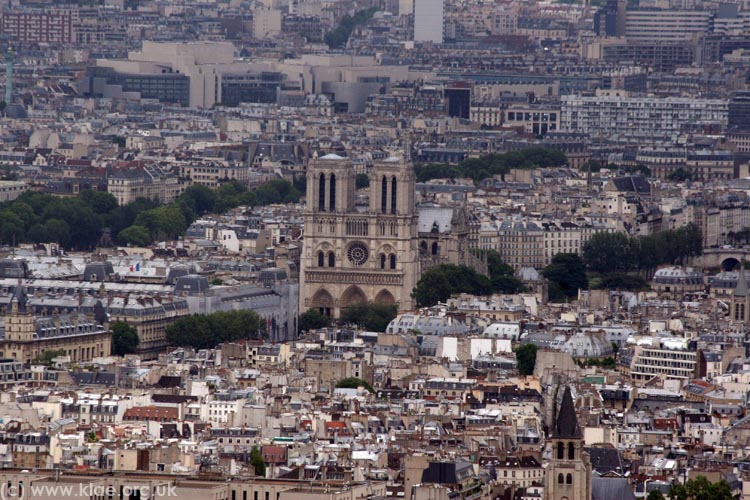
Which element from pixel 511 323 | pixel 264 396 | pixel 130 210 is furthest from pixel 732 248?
pixel 264 396

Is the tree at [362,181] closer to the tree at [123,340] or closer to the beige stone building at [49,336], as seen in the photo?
the tree at [123,340]

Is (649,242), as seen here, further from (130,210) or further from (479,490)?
(479,490)

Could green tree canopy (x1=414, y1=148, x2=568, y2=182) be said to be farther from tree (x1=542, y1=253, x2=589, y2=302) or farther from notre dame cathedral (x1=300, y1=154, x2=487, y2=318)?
notre dame cathedral (x1=300, y1=154, x2=487, y2=318)

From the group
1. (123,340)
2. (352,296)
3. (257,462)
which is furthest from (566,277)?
(257,462)

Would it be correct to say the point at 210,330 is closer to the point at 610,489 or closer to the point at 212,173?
the point at 610,489

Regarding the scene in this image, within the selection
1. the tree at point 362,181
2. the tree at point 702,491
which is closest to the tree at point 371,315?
the tree at point 362,181
